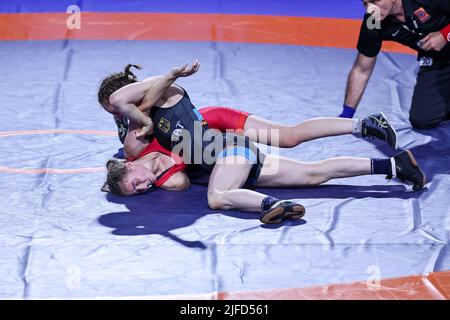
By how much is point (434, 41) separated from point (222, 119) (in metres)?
1.61

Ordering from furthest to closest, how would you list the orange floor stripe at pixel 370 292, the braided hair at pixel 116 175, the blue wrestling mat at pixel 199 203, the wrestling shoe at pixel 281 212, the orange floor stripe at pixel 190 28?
the orange floor stripe at pixel 190 28 → the braided hair at pixel 116 175 → the wrestling shoe at pixel 281 212 → the blue wrestling mat at pixel 199 203 → the orange floor stripe at pixel 370 292

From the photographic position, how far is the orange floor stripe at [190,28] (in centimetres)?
795

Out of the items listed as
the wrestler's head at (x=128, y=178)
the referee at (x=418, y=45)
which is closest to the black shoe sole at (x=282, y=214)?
the wrestler's head at (x=128, y=178)

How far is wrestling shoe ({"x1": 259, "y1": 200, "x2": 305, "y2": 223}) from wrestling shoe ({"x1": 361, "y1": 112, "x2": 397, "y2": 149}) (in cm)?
93

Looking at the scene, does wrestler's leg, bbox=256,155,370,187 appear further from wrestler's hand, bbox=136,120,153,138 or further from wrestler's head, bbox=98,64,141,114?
wrestler's head, bbox=98,64,141,114

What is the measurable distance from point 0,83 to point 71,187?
80.9 inches

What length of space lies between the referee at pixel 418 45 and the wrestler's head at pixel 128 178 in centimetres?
171

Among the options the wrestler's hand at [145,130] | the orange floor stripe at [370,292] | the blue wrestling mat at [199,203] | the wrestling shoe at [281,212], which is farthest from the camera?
the wrestler's hand at [145,130]

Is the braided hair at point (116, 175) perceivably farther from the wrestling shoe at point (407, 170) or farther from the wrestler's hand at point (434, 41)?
the wrestler's hand at point (434, 41)

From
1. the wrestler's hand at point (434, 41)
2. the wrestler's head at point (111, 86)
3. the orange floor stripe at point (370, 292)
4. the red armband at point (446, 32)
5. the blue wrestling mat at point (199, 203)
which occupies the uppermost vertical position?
the red armband at point (446, 32)

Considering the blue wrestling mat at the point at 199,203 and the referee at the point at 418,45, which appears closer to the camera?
the blue wrestling mat at the point at 199,203

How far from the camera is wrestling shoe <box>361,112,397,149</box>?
5.38m

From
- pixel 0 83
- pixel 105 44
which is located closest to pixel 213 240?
pixel 0 83
